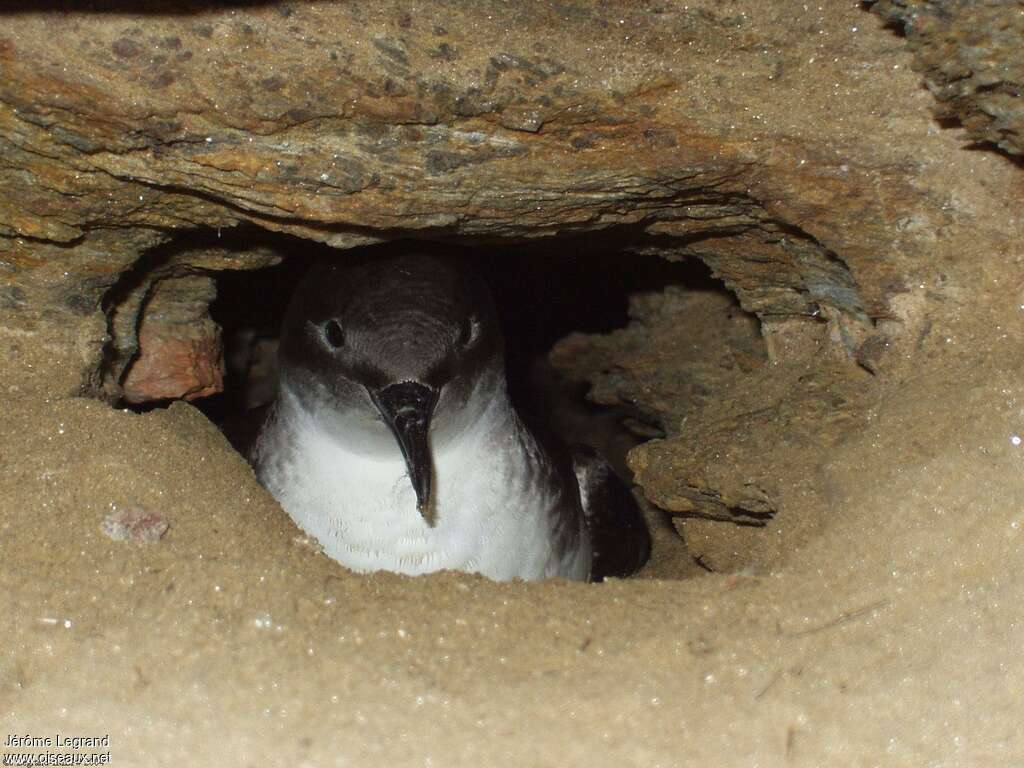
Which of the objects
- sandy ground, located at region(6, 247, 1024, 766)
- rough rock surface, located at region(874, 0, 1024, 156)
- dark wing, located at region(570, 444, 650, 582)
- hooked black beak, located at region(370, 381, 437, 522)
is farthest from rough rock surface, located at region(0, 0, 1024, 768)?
dark wing, located at region(570, 444, 650, 582)

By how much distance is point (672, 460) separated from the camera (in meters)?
2.89

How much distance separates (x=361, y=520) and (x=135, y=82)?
4.72 feet

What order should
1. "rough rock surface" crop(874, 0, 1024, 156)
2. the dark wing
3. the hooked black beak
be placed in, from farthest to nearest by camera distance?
the dark wing < the hooked black beak < "rough rock surface" crop(874, 0, 1024, 156)

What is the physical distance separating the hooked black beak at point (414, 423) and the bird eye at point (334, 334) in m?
0.26

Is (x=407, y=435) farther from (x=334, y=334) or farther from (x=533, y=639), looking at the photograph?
(x=533, y=639)

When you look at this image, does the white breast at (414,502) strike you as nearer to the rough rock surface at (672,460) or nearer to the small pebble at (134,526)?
the rough rock surface at (672,460)

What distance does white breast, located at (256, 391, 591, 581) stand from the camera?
296 cm

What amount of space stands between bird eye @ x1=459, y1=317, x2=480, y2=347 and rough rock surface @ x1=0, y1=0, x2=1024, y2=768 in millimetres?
239

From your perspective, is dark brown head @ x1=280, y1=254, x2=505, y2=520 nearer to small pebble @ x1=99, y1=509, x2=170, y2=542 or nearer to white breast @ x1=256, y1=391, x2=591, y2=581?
white breast @ x1=256, y1=391, x2=591, y2=581

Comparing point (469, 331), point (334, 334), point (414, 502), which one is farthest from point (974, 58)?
point (414, 502)

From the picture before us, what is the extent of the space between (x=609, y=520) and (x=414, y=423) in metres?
1.40

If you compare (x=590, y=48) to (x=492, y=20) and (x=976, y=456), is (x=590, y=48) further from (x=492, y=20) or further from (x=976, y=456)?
(x=976, y=456)

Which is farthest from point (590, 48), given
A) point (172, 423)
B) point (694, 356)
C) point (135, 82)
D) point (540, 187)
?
point (694, 356)

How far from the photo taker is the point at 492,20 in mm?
2135
